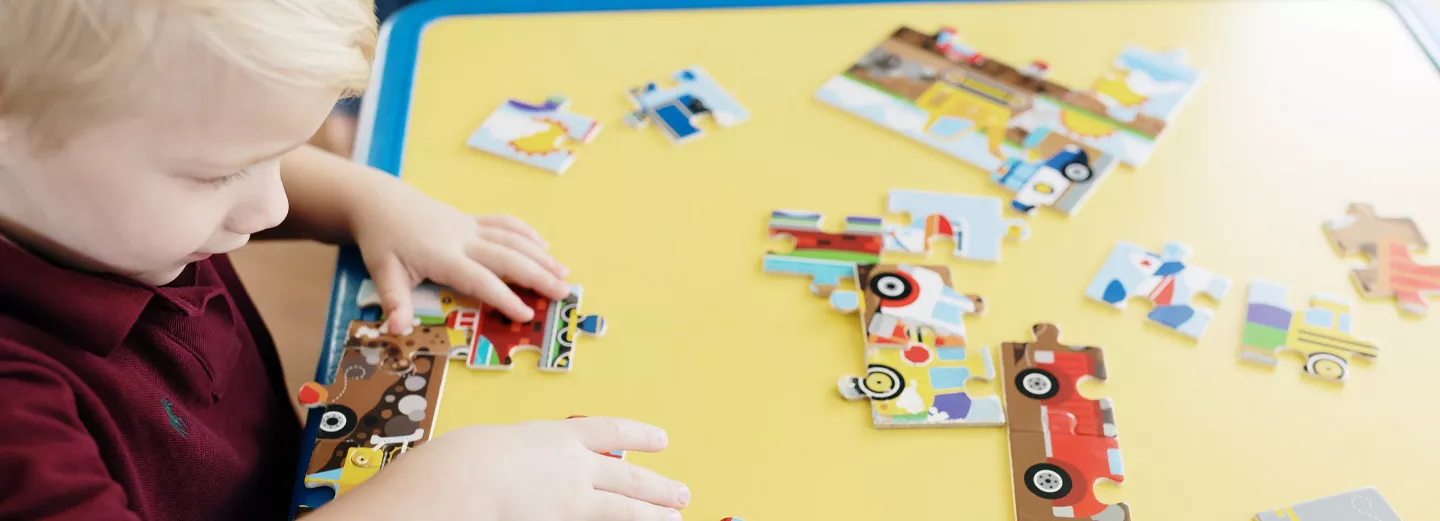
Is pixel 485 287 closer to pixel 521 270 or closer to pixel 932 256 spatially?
pixel 521 270

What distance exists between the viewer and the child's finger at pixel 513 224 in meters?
0.94

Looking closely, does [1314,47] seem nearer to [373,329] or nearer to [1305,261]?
[1305,261]

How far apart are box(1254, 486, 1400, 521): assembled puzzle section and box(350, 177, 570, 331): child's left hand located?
1.77 feet

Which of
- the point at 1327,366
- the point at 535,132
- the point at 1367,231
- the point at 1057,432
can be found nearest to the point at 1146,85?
the point at 1367,231

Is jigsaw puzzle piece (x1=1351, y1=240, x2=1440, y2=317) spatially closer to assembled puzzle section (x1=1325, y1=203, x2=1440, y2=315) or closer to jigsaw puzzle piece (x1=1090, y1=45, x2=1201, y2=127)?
assembled puzzle section (x1=1325, y1=203, x2=1440, y2=315)

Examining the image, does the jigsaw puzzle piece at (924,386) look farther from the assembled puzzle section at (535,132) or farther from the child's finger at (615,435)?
the assembled puzzle section at (535,132)

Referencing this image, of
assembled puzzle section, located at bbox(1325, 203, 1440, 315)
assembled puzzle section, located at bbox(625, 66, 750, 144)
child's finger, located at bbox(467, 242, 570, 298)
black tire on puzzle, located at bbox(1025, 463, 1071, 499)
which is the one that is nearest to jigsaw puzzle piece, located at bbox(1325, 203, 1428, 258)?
assembled puzzle section, located at bbox(1325, 203, 1440, 315)

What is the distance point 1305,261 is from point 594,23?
0.74 metres

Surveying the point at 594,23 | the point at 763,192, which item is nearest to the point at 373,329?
the point at 763,192

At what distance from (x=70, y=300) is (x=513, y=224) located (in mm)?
355

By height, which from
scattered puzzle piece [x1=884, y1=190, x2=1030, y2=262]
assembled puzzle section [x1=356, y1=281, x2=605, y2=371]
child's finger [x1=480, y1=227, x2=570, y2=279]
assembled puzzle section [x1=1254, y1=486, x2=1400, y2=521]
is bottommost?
assembled puzzle section [x1=1254, y1=486, x2=1400, y2=521]

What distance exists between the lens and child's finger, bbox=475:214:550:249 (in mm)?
938

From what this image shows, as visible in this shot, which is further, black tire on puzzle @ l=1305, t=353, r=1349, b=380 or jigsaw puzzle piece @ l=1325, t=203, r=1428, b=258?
→ jigsaw puzzle piece @ l=1325, t=203, r=1428, b=258

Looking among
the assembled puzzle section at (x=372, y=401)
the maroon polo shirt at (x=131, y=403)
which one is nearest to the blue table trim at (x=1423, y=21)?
the assembled puzzle section at (x=372, y=401)
